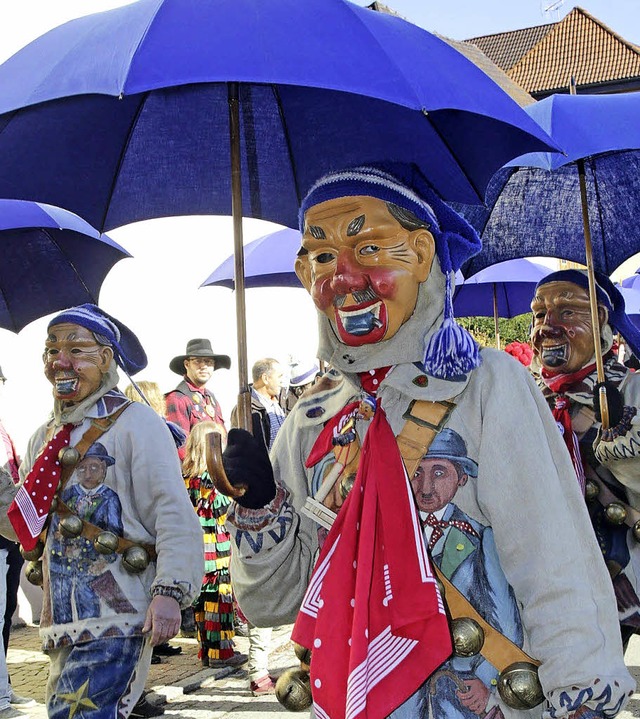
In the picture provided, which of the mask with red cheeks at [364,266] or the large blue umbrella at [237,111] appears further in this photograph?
the mask with red cheeks at [364,266]

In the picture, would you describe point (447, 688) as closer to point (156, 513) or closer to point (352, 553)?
point (352, 553)

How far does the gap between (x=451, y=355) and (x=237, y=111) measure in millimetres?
1020

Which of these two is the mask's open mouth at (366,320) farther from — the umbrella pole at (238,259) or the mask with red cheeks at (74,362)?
the mask with red cheeks at (74,362)

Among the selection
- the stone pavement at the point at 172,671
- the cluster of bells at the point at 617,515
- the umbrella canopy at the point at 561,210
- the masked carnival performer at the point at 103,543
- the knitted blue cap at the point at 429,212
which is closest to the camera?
the knitted blue cap at the point at 429,212

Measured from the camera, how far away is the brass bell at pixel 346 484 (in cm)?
224

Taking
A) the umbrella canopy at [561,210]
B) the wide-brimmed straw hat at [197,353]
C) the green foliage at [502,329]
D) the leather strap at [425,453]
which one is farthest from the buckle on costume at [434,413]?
the green foliage at [502,329]

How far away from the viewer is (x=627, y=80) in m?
33.4

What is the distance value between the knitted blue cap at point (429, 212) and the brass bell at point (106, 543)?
1615 millimetres

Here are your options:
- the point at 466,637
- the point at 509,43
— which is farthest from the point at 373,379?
the point at 509,43

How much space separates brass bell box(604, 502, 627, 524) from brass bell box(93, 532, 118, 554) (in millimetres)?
1900

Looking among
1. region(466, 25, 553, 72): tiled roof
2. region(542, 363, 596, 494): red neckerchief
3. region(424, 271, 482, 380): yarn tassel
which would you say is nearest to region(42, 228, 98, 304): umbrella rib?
region(542, 363, 596, 494): red neckerchief

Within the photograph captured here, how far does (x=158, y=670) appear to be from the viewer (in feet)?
21.4

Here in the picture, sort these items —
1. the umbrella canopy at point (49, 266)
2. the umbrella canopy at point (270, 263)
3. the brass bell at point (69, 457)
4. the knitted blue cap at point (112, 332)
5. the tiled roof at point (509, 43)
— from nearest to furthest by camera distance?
the brass bell at point (69, 457)
the knitted blue cap at point (112, 332)
the umbrella canopy at point (49, 266)
the umbrella canopy at point (270, 263)
the tiled roof at point (509, 43)

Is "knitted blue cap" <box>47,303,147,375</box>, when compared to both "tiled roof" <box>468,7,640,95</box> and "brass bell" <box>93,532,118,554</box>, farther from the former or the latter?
"tiled roof" <box>468,7,640,95</box>
